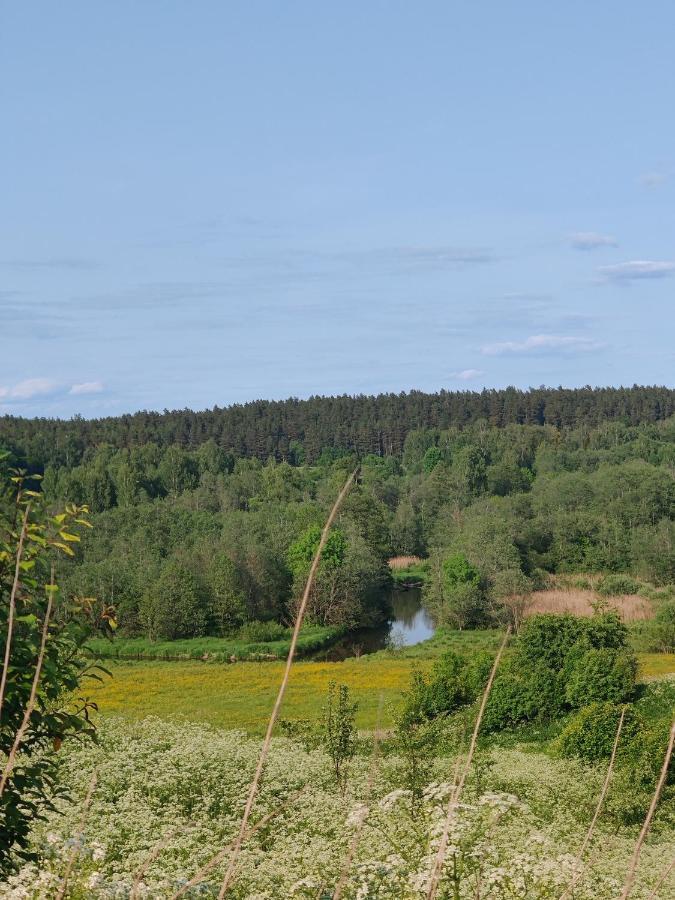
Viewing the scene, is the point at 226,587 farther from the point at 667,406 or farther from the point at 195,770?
the point at 667,406

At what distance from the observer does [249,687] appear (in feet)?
125

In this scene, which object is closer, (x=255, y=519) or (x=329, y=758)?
(x=329, y=758)

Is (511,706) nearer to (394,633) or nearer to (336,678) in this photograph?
(336,678)

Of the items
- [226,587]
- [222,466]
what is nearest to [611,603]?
[226,587]

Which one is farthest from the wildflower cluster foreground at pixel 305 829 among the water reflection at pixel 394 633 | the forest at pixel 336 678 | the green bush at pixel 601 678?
the water reflection at pixel 394 633

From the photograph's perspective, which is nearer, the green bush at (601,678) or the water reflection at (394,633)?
the green bush at (601,678)

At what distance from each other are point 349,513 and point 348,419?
256 ft

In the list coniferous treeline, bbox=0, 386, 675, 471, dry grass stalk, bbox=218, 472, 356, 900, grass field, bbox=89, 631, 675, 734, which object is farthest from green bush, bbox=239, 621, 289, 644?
coniferous treeline, bbox=0, 386, 675, 471

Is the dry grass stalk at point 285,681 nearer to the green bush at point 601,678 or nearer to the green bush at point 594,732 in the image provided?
the green bush at point 594,732

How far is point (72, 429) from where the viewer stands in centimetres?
14162

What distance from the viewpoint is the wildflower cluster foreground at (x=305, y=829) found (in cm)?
589

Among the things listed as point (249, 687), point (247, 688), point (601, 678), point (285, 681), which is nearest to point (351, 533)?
point (249, 687)

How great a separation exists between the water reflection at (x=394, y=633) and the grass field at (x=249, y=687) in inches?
239

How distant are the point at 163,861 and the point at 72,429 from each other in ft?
455
